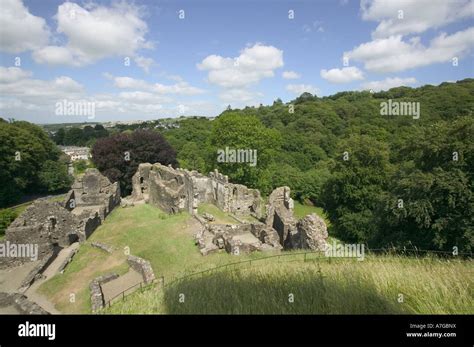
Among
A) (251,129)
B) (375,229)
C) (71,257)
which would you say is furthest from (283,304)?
(251,129)

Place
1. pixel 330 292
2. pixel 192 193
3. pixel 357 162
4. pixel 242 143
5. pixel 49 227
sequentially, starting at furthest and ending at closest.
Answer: pixel 242 143 < pixel 357 162 < pixel 192 193 < pixel 49 227 < pixel 330 292

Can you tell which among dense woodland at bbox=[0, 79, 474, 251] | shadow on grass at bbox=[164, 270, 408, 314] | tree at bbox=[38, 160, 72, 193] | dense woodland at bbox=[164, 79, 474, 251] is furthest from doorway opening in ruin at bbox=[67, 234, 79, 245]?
tree at bbox=[38, 160, 72, 193]

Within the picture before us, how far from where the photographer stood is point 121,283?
14.5 metres

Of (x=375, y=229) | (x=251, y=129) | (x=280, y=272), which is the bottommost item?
(x=375, y=229)

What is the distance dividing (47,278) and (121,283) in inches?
167

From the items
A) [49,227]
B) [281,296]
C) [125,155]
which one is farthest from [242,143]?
[281,296]

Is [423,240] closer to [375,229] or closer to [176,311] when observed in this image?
[375,229]

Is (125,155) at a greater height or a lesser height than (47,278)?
greater

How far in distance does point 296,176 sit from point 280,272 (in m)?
37.3

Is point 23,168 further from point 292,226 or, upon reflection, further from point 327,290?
point 327,290

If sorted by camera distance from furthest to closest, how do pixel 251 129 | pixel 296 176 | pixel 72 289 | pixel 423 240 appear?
pixel 296 176 → pixel 251 129 → pixel 423 240 → pixel 72 289

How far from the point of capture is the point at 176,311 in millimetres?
6152

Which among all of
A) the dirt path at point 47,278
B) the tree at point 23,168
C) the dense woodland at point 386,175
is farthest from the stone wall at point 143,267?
the tree at point 23,168
